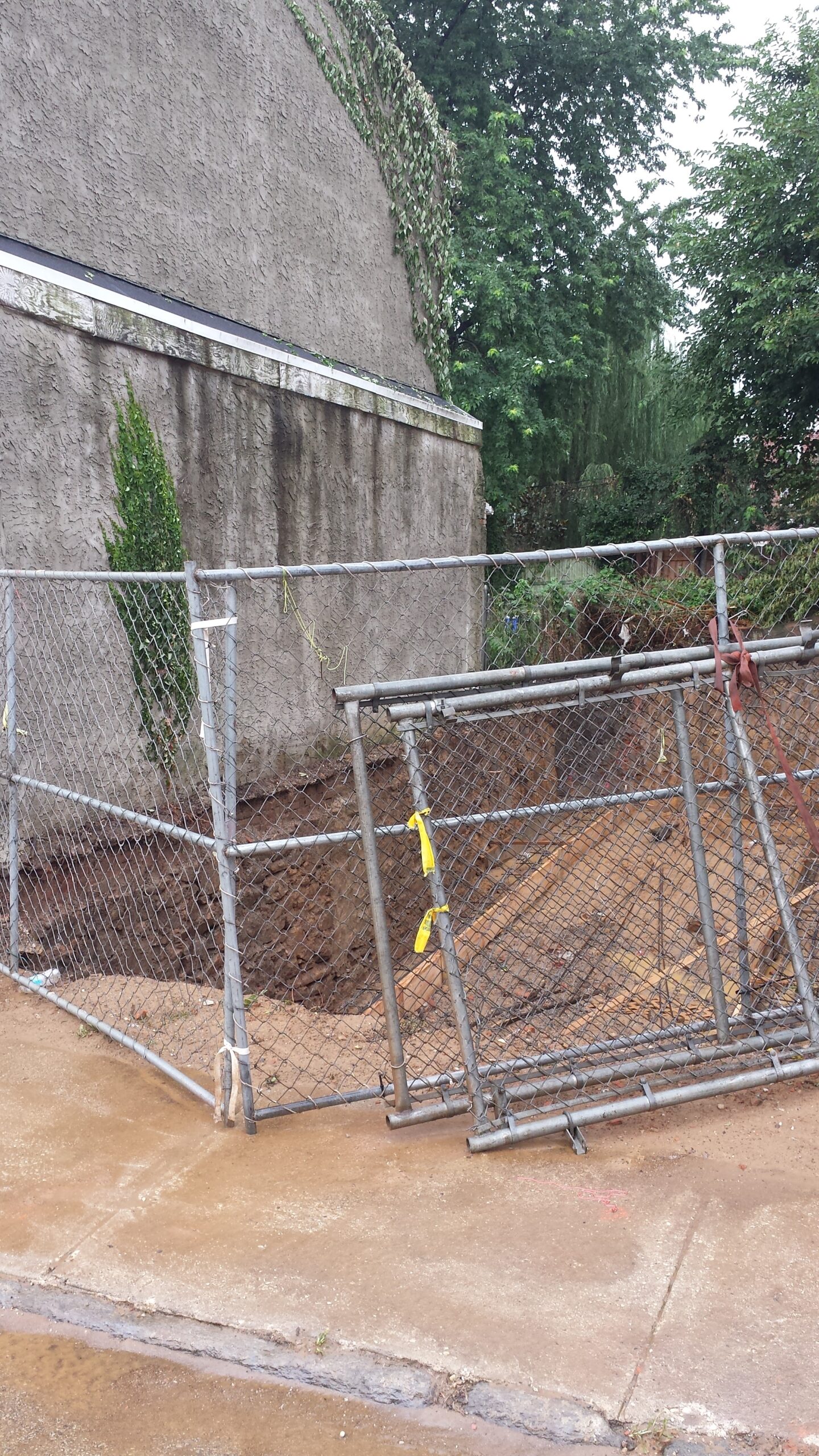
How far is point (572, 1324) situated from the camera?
2416mm

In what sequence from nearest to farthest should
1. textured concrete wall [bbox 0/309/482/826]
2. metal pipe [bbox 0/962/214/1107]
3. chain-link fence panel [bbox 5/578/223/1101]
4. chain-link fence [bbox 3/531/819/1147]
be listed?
chain-link fence [bbox 3/531/819/1147]
metal pipe [bbox 0/962/214/1107]
chain-link fence panel [bbox 5/578/223/1101]
textured concrete wall [bbox 0/309/482/826]

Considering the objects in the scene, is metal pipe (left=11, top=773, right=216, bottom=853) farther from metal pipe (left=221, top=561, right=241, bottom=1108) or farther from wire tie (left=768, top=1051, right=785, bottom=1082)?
wire tie (left=768, top=1051, right=785, bottom=1082)

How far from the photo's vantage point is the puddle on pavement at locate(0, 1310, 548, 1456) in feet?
7.11

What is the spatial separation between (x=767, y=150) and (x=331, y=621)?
12.5 meters

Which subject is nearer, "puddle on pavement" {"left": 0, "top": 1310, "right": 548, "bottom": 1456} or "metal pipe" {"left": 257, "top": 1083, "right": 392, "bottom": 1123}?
"puddle on pavement" {"left": 0, "top": 1310, "right": 548, "bottom": 1456}

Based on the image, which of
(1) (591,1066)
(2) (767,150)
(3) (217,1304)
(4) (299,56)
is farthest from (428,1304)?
(2) (767,150)

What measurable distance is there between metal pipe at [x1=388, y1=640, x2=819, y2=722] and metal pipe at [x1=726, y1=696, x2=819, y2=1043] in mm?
201

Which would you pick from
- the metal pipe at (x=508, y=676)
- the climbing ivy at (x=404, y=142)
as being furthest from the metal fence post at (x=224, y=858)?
the climbing ivy at (x=404, y=142)

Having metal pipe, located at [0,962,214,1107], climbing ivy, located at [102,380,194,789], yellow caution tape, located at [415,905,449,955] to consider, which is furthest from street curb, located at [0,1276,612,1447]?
climbing ivy, located at [102,380,194,789]

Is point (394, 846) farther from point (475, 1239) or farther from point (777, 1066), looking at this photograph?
point (475, 1239)

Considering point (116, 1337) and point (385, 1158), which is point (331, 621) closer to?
point (385, 1158)

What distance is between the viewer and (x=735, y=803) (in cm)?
369

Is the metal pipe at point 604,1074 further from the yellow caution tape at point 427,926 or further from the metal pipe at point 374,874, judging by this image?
the yellow caution tape at point 427,926

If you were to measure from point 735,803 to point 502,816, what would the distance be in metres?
0.90
